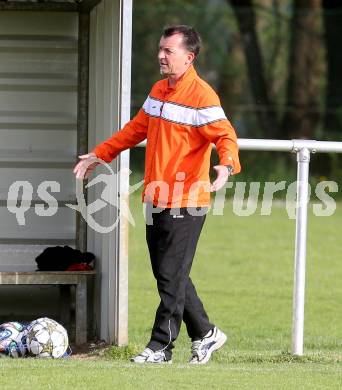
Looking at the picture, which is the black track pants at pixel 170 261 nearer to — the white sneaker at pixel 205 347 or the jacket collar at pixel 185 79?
the white sneaker at pixel 205 347

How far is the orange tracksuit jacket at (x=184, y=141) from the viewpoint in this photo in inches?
280

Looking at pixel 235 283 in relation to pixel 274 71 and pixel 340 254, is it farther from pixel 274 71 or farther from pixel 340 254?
pixel 274 71

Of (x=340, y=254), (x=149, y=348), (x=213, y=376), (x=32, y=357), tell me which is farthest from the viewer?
(x=340, y=254)

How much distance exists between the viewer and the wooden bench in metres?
8.60

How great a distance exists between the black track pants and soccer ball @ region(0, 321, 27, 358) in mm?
1010

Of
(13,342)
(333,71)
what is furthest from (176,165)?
(333,71)

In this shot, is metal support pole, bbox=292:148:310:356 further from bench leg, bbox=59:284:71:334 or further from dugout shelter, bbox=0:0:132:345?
bench leg, bbox=59:284:71:334

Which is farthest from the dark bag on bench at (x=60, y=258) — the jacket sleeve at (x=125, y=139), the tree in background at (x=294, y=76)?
the tree in background at (x=294, y=76)

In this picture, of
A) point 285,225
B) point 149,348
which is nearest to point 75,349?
point 149,348

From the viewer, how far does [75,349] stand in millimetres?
8562

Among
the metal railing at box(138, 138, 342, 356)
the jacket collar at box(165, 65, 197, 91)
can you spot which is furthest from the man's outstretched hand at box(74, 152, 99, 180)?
the jacket collar at box(165, 65, 197, 91)

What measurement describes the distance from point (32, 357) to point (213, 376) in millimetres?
1622

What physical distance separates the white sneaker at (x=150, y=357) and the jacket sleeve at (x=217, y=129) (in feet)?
4.18

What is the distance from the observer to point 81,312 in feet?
28.6
